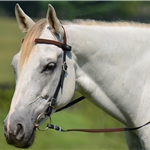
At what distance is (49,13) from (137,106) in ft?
4.78

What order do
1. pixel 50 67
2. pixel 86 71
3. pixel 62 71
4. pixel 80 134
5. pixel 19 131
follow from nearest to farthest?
pixel 19 131, pixel 50 67, pixel 62 71, pixel 86 71, pixel 80 134

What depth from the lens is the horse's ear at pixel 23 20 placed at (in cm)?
457

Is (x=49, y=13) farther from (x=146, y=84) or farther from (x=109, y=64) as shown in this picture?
(x=146, y=84)

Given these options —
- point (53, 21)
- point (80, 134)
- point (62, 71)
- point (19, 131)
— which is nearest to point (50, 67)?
point (62, 71)

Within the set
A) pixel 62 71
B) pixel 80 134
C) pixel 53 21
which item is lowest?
pixel 80 134

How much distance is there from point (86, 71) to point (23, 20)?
909 mm

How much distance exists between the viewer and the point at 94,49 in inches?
180

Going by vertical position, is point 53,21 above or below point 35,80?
above

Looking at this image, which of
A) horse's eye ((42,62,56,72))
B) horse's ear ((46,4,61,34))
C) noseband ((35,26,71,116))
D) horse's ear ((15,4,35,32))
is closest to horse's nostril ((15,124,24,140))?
noseband ((35,26,71,116))

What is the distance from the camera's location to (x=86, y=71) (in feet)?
14.9

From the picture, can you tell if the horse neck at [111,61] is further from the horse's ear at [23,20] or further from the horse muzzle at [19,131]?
the horse muzzle at [19,131]

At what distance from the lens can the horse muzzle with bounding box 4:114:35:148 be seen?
395 cm

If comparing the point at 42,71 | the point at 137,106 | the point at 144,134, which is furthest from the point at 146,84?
the point at 42,71

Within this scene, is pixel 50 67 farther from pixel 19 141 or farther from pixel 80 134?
pixel 80 134
